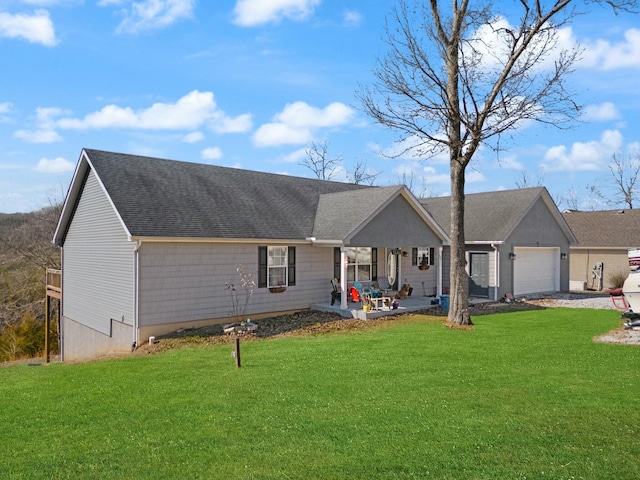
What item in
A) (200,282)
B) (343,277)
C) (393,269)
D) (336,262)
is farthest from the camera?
(393,269)

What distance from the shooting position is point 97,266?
16.8 m

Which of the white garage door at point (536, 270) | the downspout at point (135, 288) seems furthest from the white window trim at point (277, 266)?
the white garage door at point (536, 270)

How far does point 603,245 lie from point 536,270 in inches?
298

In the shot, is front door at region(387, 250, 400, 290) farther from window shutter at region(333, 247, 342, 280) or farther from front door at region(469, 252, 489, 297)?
front door at region(469, 252, 489, 297)

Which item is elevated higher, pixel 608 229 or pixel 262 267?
pixel 608 229

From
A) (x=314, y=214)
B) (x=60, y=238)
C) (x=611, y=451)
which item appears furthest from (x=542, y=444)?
(x=60, y=238)

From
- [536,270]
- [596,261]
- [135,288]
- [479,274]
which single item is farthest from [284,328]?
[596,261]

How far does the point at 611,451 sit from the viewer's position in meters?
5.49

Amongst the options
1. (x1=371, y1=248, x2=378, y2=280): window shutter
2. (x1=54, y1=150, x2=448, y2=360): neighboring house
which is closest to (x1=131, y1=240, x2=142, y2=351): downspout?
(x1=54, y1=150, x2=448, y2=360): neighboring house

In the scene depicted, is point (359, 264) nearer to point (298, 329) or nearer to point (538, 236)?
point (298, 329)

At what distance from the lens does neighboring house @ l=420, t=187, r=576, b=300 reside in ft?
74.0

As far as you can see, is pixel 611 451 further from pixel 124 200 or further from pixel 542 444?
→ pixel 124 200

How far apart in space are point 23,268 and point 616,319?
31.7m

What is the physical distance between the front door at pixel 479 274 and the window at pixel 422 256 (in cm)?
213
